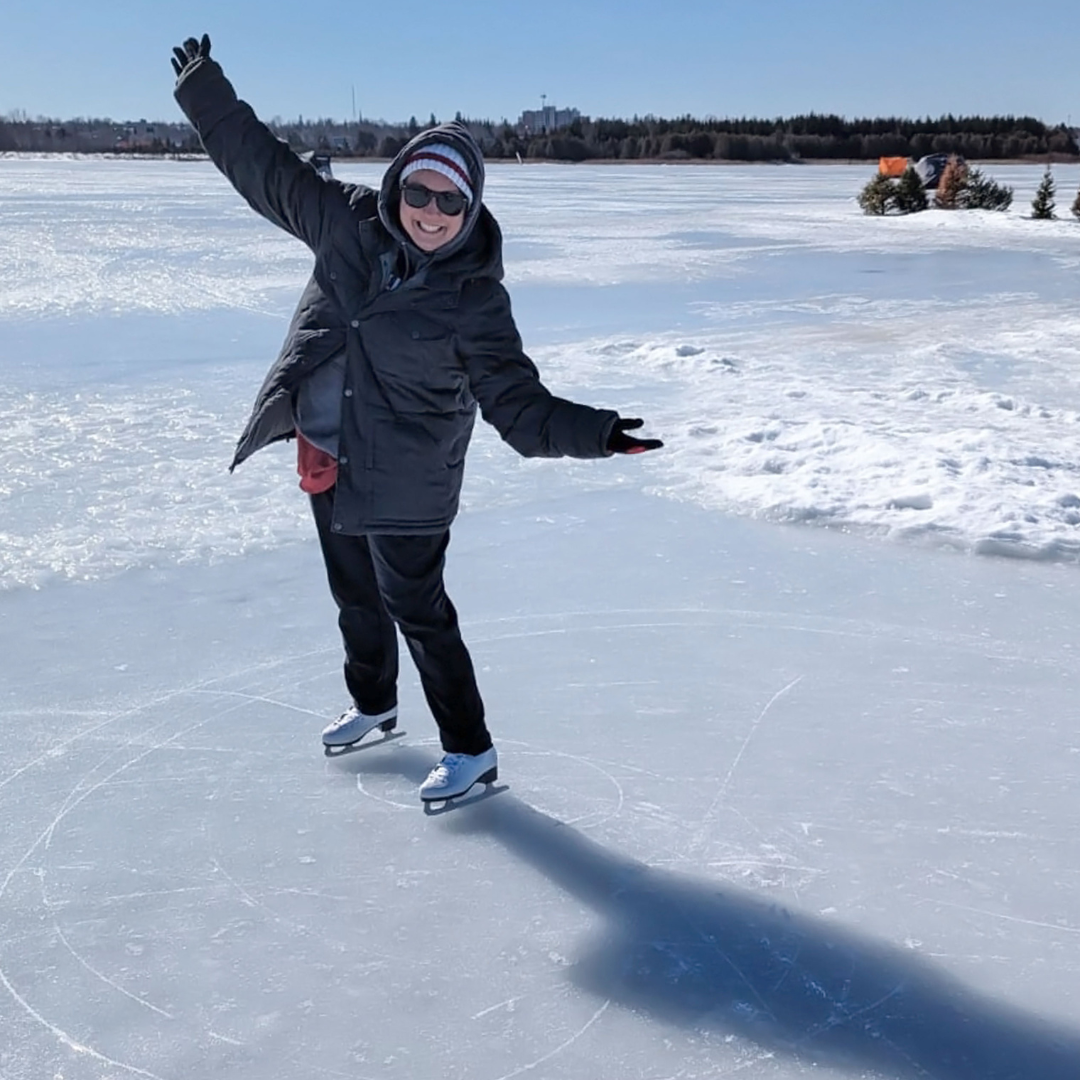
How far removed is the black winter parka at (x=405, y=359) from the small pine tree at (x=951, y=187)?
852 inches

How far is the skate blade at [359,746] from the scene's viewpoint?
2557mm

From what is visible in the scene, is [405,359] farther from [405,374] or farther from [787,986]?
[787,986]

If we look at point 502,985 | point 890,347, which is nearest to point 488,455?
point 502,985

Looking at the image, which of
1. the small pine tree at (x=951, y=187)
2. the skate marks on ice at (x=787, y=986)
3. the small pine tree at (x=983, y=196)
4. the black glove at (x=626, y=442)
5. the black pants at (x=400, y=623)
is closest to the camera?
the skate marks on ice at (x=787, y=986)

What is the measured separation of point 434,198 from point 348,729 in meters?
1.10

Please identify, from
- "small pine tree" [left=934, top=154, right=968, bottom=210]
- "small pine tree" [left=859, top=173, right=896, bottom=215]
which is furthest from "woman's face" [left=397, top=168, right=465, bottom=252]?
"small pine tree" [left=934, top=154, right=968, bottom=210]

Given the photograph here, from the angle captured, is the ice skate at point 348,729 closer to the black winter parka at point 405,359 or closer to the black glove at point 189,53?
the black winter parka at point 405,359

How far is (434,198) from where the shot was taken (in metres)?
2.06

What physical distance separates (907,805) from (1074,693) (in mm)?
729

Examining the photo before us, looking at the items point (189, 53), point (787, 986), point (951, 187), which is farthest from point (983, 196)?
point (787, 986)

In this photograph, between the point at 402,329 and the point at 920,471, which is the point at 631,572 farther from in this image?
the point at 402,329

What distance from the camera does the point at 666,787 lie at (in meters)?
2.42

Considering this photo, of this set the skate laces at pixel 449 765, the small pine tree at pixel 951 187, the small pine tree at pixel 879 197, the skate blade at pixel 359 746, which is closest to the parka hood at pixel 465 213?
the skate laces at pixel 449 765

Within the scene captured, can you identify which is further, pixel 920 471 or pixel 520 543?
pixel 920 471
